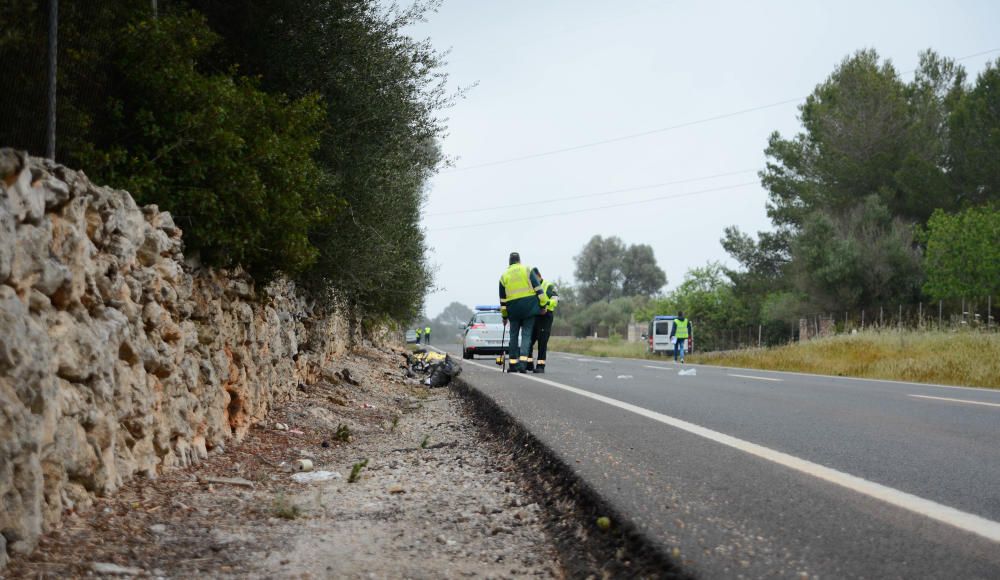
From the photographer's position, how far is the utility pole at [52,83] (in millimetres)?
4746

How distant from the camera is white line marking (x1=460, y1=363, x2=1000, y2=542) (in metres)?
3.85

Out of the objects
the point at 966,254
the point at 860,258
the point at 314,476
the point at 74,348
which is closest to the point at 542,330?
the point at 314,476

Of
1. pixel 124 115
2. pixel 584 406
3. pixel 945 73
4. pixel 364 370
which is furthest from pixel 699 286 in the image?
pixel 124 115

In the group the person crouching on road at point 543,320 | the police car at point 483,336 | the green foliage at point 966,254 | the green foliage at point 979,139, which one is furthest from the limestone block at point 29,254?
the green foliage at point 979,139

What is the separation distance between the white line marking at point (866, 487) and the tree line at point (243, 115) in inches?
146

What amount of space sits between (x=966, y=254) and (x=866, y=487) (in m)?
34.4

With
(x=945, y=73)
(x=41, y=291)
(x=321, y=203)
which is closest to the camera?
(x=41, y=291)

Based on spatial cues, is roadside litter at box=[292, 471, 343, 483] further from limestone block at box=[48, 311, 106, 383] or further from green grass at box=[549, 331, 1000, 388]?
green grass at box=[549, 331, 1000, 388]

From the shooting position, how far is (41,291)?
3893 millimetres

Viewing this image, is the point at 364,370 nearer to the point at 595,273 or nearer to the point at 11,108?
the point at 11,108

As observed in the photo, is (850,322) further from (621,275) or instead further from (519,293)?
(621,275)

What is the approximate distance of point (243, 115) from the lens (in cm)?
678

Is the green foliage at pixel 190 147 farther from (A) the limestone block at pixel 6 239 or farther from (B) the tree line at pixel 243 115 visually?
(A) the limestone block at pixel 6 239

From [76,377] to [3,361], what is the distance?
0.78m
